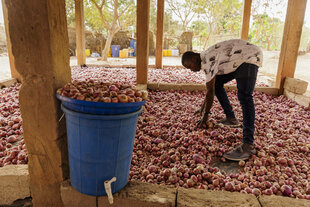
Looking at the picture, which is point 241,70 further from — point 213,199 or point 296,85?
point 296,85

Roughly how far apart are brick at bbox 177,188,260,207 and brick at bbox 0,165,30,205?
1.33 metres

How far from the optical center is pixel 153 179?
2119 millimetres

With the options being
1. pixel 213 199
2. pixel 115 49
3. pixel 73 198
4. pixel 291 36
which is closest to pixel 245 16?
pixel 291 36

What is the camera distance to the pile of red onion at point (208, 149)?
2.08 m

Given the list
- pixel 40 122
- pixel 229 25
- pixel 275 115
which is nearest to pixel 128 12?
pixel 229 25

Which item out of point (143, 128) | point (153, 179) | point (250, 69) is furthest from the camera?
Result: point (143, 128)

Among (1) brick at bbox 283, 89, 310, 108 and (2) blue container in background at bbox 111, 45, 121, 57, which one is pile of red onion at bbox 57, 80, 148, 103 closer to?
(1) brick at bbox 283, 89, 310, 108

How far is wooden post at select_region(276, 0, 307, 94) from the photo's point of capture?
15.3 feet

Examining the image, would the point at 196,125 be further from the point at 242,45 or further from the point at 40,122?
the point at 40,122

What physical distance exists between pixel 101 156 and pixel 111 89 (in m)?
0.48

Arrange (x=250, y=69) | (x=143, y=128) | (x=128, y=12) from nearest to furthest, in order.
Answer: (x=250, y=69) < (x=143, y=128) < (x=128, y=12)

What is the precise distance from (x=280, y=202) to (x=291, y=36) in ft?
14.0

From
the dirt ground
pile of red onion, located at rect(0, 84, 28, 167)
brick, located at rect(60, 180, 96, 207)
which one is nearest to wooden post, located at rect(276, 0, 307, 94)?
the dirt ground

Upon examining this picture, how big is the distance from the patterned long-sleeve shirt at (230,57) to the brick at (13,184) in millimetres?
2151
